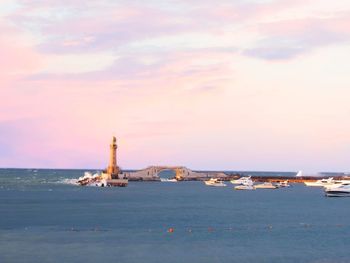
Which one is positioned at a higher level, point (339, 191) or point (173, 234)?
point (339, 191)

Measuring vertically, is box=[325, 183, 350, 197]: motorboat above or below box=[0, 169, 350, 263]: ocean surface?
above

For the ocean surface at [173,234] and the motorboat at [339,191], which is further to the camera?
the motorboat at [339,191]

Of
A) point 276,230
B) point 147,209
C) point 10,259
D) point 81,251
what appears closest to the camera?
point 10,259

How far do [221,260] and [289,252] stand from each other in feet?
26.2

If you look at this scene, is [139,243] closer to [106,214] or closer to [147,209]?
[106,214]

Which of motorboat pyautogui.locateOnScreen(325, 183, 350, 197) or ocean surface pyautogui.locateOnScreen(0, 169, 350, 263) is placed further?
motorboat pyautogui.locateOnScreen(325, 183, 350, 197)

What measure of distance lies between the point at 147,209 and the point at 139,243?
4562 cm

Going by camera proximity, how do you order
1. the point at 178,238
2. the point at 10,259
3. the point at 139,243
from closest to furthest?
the point at 10,259 → the point at 139,243 → the point at 178,238

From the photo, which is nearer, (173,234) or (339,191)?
(173,234)

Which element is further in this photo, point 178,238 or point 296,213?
point 296,213

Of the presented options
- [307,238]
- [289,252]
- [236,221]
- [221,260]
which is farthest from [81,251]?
[236,221]

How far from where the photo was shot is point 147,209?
110188 millimetres

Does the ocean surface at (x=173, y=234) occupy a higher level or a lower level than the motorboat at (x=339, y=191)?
lower

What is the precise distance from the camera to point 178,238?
68812 millimetres
